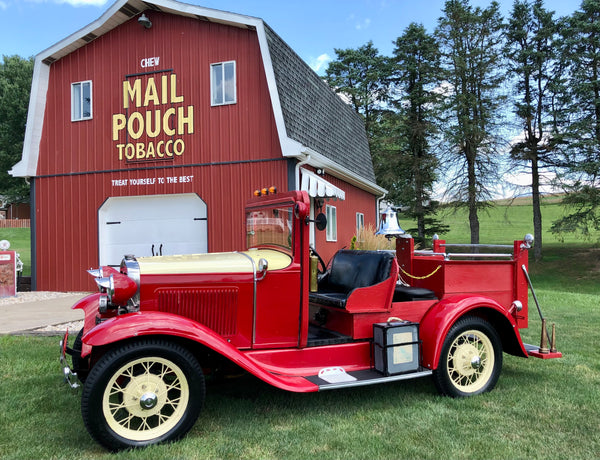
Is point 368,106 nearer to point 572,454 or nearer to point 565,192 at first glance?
point 565,192

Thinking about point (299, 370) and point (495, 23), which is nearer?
point (299, 370)

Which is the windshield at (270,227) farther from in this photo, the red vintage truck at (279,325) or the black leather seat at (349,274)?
the black leather seat at (349,274)

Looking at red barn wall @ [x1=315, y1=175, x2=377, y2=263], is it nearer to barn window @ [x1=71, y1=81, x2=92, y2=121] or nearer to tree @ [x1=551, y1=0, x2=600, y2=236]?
barn window @ [x1=71, y1=81, x2=92, y2=121]

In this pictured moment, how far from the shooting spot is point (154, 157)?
10656 millimetres

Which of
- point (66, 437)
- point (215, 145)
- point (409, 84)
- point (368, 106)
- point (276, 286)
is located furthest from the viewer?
point (368, 106)

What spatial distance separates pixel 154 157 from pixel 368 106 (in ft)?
64.0

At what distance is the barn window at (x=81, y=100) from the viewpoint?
1106 centimetres

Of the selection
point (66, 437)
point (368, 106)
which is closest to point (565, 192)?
point (368, 106)

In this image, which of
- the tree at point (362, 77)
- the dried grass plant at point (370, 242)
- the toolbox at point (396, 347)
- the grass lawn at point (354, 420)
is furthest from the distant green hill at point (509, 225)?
the toolbox at point (396, 347)

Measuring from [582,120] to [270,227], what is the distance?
1968cm

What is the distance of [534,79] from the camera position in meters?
22.5

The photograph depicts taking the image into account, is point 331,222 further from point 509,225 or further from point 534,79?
point 509,225

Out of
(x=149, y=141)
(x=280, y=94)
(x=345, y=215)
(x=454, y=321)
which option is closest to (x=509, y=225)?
(x=345, y=215)

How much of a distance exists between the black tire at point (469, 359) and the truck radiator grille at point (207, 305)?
5.88ft
